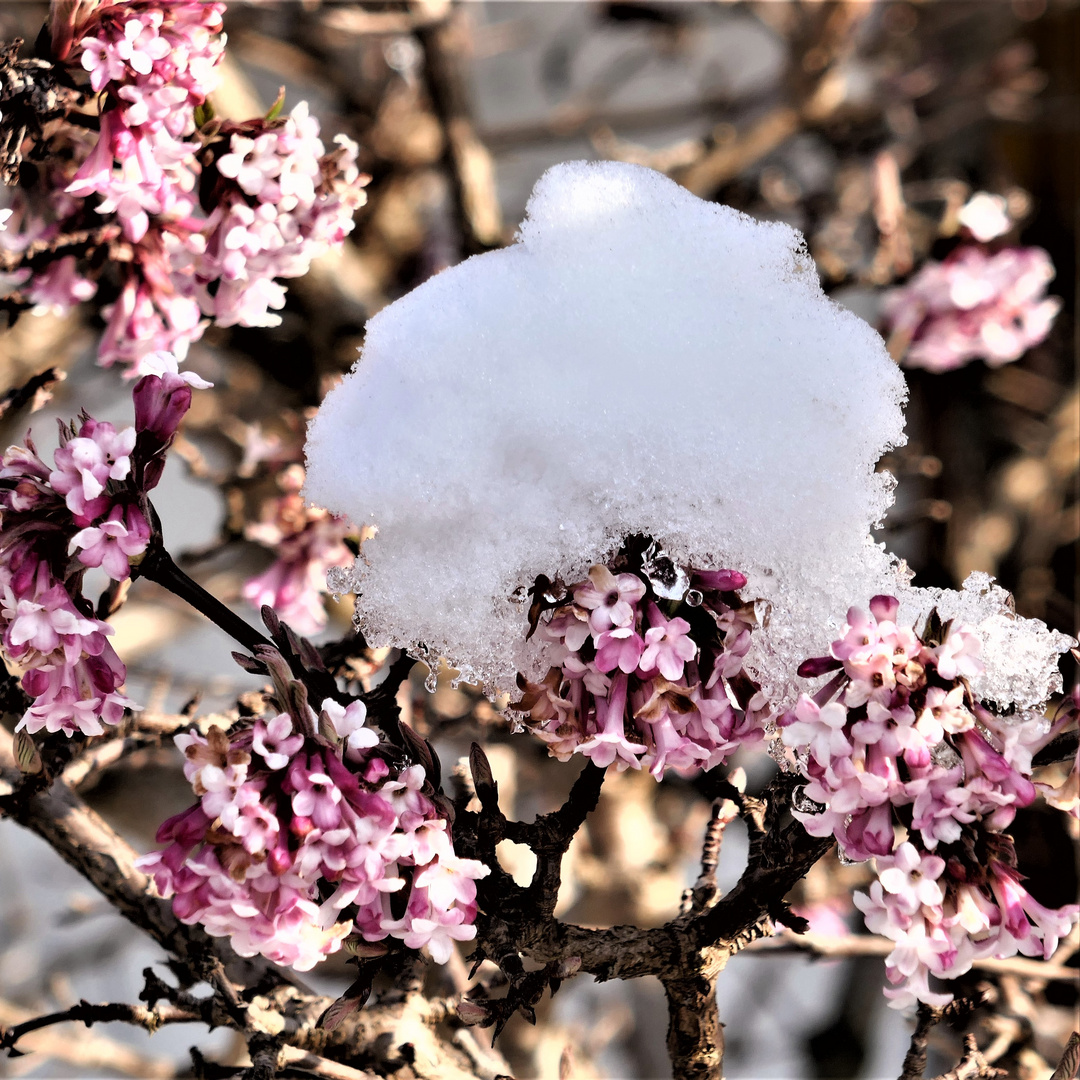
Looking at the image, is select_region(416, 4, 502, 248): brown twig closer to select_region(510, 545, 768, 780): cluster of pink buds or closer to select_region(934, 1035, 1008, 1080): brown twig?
select_region(510, 545, 768, 780): cluster of pink buds

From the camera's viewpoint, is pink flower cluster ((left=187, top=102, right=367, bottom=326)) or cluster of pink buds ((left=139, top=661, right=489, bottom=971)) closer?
cluster of pink buds ((left=139, top=661, right=489, bottom=971))

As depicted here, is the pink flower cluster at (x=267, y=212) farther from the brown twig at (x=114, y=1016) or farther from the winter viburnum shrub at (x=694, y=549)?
the brown twig at (x=114, y=1016)

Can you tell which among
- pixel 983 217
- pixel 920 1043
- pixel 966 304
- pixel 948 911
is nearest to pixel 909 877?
pixel 948 911

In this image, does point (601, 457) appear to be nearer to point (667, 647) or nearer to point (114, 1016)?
point (667, 647)

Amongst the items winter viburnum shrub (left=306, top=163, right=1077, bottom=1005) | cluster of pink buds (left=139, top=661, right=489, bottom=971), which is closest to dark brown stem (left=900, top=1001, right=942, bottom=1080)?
winter viburnum shrub (left=306, top=163, right=1077, bottom=1005)

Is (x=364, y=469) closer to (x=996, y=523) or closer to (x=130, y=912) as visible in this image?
(x=130, y=912)

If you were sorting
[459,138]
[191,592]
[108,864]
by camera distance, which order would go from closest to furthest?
[191,592], [108,864], [459,138]

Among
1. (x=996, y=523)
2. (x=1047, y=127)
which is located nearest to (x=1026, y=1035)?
(x=996, y=523)

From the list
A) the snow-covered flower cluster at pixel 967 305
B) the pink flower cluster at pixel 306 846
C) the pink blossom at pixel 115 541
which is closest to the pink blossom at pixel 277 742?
the pink flower cluster at pixel 306 846
